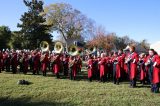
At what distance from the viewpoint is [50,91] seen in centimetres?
1472

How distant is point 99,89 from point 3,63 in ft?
36.7

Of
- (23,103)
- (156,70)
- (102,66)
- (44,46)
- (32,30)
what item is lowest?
(23,103)

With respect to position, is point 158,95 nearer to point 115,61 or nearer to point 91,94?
point 91,94

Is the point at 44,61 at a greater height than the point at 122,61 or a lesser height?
greater

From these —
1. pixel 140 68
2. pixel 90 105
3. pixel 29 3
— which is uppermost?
pixel 29 3

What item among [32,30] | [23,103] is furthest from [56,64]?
[32,30]

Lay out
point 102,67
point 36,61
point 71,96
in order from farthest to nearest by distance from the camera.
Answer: point 36,61
point 102,67
point 71,96

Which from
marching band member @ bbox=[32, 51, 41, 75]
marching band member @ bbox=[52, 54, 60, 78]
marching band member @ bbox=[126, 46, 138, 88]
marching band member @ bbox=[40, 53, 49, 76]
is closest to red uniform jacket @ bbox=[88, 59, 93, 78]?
marching band member @ bbox=[52, 54, 60, 78]

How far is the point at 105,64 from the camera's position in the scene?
1958 cm

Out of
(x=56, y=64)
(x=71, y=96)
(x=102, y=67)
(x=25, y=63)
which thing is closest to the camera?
(x=71, y=96)

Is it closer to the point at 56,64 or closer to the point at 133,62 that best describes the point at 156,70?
the point at 133,62

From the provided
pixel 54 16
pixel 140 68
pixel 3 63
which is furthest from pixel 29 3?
pixel 140 68

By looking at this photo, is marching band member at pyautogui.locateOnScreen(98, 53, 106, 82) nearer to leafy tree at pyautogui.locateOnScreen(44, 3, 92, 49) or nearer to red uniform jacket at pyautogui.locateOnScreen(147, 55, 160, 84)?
red uniform jacket at pyautogui.locateOnScreen(147, 55, 160, 84)

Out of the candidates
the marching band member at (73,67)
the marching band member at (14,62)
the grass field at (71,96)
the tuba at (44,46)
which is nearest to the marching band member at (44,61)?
the marching band member at (73,67)
